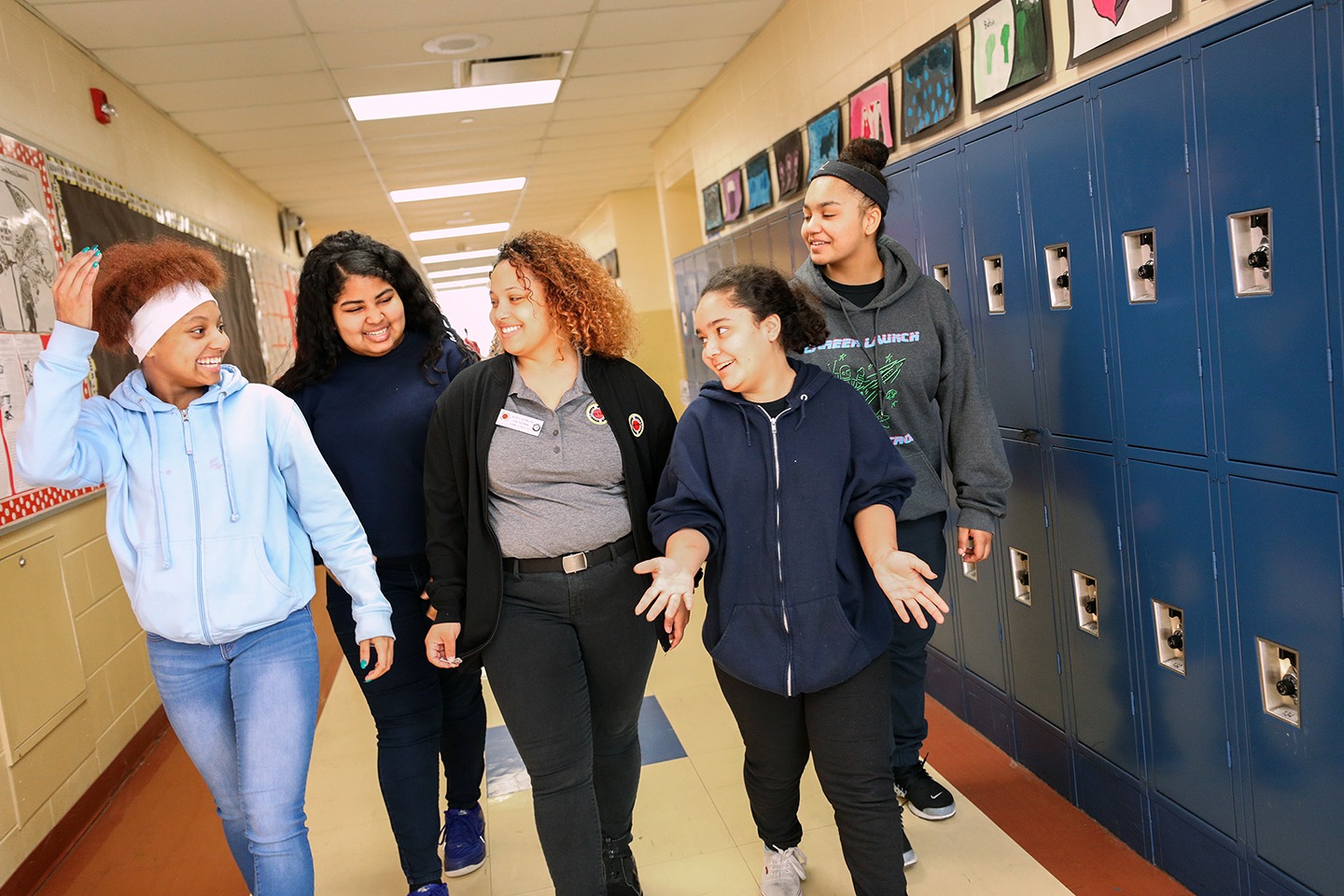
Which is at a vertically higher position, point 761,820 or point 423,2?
point 423,2

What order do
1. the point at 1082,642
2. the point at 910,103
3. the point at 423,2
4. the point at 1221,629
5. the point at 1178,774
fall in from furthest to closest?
the point at 423,2, the point at 910,103, the point at 1082,642, the point at 1178,774, the point at 1221,629

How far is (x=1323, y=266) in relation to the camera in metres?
1.71

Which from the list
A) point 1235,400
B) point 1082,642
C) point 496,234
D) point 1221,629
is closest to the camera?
point 1235,400

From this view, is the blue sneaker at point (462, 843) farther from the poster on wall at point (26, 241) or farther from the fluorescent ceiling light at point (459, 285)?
the fluorescent ceiling light at point (459, 285)

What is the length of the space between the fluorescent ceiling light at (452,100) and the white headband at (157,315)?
4.30 m

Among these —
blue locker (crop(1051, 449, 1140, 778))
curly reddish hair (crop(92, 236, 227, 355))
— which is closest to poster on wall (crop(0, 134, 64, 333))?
curly reddish hair (crop(92, 236, 227, 355))

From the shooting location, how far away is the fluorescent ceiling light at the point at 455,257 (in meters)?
13.6

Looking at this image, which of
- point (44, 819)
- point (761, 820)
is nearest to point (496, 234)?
point (44, 819)

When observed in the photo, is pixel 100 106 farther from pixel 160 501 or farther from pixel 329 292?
pixel 160 501

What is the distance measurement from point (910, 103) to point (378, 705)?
2.72 meters

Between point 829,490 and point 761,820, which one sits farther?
point 761,820

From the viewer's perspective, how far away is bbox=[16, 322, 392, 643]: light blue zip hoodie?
1776 millimetres

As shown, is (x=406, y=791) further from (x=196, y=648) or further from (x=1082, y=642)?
(x=1082, y=642)

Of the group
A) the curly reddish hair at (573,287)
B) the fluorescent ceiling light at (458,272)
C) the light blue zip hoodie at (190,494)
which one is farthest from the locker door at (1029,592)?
the fluorescent ceiling light at (458,272)
